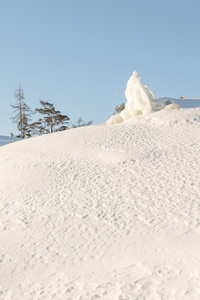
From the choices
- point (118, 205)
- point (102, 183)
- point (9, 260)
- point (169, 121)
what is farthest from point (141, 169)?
point (9, 260)

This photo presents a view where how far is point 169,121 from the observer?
20.4ft

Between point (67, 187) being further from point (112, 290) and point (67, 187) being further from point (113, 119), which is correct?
point (113, 119)

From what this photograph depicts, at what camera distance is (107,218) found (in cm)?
361

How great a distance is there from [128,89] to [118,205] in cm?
446

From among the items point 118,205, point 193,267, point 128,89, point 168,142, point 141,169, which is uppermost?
point 128,89

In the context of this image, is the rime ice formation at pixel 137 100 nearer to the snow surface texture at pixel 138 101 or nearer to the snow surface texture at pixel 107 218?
the snow surface texture at pixel 138 101

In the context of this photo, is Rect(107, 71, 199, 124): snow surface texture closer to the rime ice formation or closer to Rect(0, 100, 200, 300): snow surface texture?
the rime ice formation

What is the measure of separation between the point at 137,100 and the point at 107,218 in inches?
174

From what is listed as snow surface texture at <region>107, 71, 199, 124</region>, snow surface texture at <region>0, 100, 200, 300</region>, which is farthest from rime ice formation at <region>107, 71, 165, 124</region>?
snow surface texture at <region>0, 100, 200, 300</region>

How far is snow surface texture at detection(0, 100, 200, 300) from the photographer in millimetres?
2656

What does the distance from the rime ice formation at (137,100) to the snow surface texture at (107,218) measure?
1.21 meters

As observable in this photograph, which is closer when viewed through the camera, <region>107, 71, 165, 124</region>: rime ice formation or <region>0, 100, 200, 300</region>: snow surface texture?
<region>0, 100, 200, 300</region>: snow surface texture

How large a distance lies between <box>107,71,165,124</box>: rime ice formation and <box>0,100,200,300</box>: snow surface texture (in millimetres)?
1209

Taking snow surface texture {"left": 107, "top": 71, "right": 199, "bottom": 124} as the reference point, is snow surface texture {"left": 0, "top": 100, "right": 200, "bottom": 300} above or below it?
below
